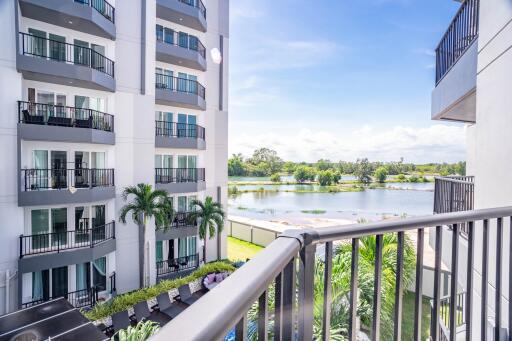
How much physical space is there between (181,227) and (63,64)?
6.48 m

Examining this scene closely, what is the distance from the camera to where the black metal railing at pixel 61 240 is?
A: 8180 mm

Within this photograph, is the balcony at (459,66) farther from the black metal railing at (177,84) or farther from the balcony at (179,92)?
the black metal railing at (177,84)

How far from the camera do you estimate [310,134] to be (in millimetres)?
39500

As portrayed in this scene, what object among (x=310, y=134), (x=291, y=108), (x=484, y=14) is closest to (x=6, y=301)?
(x=484, y=14)

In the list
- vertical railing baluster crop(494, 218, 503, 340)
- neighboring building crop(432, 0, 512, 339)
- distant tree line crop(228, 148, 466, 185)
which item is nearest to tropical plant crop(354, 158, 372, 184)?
distant tree line crop(228, 148, 466, 185)

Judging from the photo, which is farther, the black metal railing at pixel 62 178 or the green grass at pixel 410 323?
the black metal railing at pixel 62 178

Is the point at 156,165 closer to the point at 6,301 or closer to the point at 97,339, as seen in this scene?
the point at 6,301

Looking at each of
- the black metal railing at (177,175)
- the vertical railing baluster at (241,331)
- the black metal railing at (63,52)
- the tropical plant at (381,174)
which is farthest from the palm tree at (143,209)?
the tropical plant at (381,174)

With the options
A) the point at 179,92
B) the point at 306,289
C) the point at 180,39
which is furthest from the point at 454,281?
the point at 180,39

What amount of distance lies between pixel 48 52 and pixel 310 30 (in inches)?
480

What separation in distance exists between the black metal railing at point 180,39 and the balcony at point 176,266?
8204 millimetres

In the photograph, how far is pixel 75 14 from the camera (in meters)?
8.38

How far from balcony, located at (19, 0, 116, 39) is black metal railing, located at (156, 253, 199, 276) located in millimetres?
7959

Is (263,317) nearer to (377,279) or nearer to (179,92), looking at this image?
(377,279)
